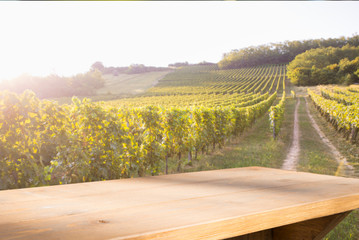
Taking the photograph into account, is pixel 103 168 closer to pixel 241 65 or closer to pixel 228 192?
pixel 228 192

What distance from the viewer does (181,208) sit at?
3.50ft

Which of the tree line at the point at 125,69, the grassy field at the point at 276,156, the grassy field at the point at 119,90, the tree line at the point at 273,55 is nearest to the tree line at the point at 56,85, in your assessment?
the grassy field at the point at 119,90

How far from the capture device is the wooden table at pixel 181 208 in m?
0.88

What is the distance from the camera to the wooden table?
0.88m

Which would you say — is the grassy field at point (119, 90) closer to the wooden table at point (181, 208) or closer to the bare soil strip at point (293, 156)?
the bare soil strip at point (293, 156)

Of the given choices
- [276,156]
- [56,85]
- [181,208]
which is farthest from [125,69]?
[181,208]

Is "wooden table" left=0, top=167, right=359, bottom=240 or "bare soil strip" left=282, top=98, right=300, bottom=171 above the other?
"wooden table" left=0, top=167, right=359, bottom=240

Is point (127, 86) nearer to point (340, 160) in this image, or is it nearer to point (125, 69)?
point (125, 69)

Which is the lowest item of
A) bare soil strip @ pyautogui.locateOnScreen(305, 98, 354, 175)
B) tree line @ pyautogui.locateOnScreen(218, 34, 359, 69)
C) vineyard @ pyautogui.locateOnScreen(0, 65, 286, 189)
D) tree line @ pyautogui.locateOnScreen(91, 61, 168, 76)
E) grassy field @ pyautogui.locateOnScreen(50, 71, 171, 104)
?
bare soil strip @ pyautogui.locateOnScreen(305, 98, 354, 175)

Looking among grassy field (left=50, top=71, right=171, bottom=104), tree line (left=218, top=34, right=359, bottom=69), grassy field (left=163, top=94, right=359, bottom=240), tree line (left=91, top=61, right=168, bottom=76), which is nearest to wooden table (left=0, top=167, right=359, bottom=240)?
grassy field (left=163, top=94, right=359, bottom=240)

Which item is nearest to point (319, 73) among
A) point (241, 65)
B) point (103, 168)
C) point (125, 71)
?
point (241, 65)

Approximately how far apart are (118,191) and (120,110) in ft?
16.8

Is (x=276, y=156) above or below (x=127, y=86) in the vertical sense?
below

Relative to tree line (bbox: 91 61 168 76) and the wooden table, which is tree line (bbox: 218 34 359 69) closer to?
tree line (bbox: 91 61 168 76)
